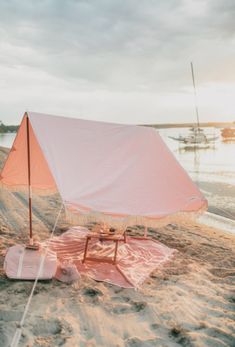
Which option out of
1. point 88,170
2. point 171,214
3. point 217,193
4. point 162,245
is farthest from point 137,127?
point 217,193

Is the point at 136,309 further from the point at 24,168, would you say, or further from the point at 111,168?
the point at 24,168

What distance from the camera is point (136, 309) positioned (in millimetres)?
4293

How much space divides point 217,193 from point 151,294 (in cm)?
1056

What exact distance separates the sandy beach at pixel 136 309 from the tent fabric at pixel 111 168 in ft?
3.32

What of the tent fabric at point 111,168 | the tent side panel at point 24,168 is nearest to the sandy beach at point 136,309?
the tent fabric at point 111,168

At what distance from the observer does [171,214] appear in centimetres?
546

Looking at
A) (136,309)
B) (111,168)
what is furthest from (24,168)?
(136,309)

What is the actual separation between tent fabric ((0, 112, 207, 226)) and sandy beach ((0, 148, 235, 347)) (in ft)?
3.32

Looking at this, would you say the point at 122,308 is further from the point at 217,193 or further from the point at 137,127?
the point at 217,193

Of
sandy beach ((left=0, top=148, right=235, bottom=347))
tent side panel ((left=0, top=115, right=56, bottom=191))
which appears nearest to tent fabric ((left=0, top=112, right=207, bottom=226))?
tent side panel ((left=0, top=115, right=56, bottom=191))

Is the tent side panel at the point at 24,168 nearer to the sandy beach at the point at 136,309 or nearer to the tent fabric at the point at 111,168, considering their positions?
the tent fabric at the point at 111,168

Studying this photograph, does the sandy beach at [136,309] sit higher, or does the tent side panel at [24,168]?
the tent side panel at [24,168]

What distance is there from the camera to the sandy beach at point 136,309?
3.66 metres

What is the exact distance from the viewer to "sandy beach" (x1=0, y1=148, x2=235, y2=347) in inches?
144
